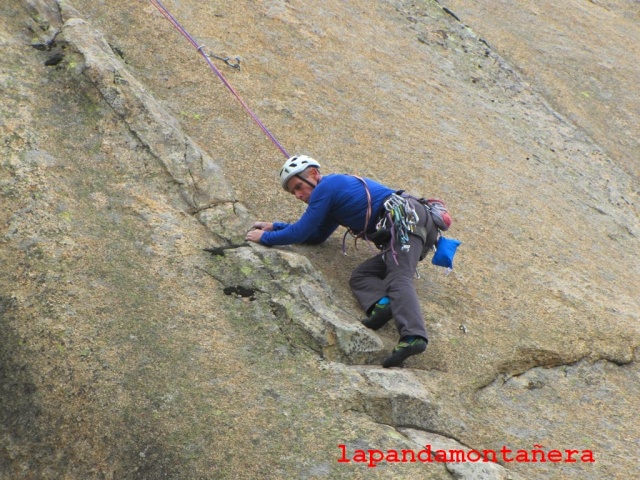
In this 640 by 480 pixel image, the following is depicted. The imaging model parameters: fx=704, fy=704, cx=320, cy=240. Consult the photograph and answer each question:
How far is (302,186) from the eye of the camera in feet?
29.7

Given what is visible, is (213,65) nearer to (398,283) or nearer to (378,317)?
(398,283)

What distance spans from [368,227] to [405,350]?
1791 millimetres

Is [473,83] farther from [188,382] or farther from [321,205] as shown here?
[188,382]

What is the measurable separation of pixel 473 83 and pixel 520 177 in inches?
173

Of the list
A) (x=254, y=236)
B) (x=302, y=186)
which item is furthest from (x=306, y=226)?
(x=254, y=236)

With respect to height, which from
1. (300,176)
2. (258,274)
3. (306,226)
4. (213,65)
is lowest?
(258,274)

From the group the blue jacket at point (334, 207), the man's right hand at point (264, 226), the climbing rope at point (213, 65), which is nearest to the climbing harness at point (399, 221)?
the blue jacket at point (334, 207)

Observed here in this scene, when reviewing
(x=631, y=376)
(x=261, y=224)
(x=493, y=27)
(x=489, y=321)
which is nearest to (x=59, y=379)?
(x=261, y=224)

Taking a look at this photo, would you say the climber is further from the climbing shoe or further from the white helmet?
the climbing shoe

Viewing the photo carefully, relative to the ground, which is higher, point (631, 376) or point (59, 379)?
point (631, 376)

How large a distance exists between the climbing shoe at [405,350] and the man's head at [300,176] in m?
2.34

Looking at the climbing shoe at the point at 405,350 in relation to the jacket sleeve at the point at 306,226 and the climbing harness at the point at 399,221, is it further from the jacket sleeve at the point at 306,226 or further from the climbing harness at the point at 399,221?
the jacket sleeve at the point at 306,226

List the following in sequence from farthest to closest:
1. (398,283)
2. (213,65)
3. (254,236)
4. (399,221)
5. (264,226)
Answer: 1. (213,65)
2. (264,226)
3. (254,236)
4. (399,221)
5. (398,283)

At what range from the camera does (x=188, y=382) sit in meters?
7.10
